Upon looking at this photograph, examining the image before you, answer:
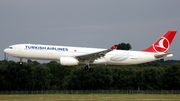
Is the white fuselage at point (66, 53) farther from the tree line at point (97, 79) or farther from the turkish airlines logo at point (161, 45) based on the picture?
the tree line at point (97, 79)

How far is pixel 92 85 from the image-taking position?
107188mm

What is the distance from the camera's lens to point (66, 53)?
226 ft

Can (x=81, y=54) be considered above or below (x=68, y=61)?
above

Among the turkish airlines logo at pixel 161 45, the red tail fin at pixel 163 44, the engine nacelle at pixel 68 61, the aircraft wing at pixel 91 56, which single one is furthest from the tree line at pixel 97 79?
the engine nacelle at pixel 68 61

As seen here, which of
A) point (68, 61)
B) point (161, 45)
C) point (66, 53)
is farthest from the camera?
point (161, 45)

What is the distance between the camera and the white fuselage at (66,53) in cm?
6800

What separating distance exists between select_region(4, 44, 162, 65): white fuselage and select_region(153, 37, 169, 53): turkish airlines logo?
1913 mm

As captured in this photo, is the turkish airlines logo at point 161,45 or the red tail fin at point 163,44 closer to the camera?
the red tail fin at point 163,44

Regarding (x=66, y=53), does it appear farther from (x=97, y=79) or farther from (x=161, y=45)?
(x=97, y=79)

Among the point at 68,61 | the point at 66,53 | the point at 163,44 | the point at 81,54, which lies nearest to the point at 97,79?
the point at 163,44

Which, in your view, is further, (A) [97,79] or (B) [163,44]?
(A) [97,79]

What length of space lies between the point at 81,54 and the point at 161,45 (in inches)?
474

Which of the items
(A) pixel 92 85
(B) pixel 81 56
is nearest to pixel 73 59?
(B) pixel 81 56

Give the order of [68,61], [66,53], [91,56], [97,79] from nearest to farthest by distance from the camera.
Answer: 1. [68,61]
2. [66,53]
3. [91,56]
4. [97,79]
